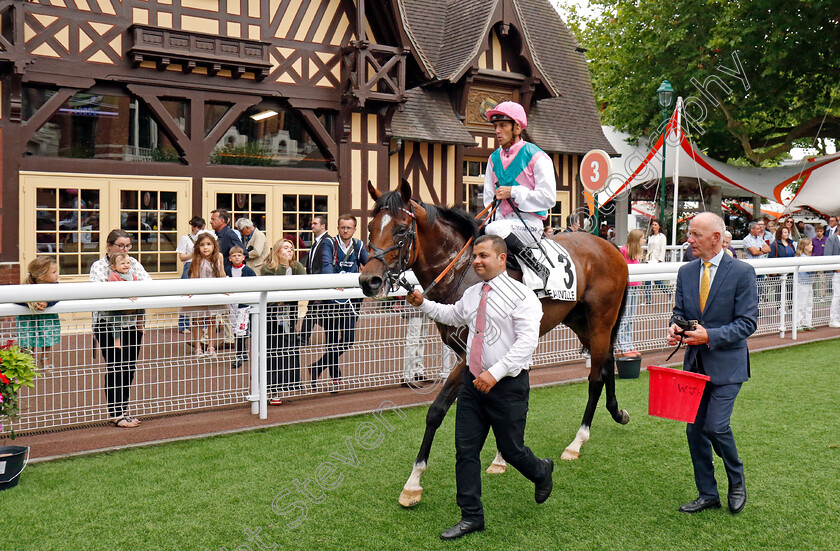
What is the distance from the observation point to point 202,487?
4.35 metres

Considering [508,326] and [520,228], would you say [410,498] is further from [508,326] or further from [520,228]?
[520,228]

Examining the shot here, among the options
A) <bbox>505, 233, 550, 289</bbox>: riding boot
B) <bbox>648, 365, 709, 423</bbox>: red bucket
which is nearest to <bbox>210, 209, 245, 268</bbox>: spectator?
<bbox>505, 233, 550, 289</bbox>: riding boot

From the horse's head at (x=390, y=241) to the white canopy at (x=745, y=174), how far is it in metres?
13.2

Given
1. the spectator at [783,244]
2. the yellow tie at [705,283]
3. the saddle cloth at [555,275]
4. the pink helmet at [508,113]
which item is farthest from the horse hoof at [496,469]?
the spectator at [783,244]

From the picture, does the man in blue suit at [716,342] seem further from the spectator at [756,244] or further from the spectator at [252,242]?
the spectator at [756,244]

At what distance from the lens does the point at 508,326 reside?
12.0 ft

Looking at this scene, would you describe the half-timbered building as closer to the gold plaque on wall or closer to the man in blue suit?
the gold plaque on wall

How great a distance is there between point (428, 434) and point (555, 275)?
1.45 m

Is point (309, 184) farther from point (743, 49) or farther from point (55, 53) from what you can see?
point (743, 49)

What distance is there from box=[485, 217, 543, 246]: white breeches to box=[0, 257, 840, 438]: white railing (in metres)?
1.64

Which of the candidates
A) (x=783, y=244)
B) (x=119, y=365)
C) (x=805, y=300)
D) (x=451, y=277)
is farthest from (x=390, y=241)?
(x=783, y=244)

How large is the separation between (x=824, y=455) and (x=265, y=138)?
31.7ft

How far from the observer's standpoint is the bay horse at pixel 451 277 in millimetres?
4152

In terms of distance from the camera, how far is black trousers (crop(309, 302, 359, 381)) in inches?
237
